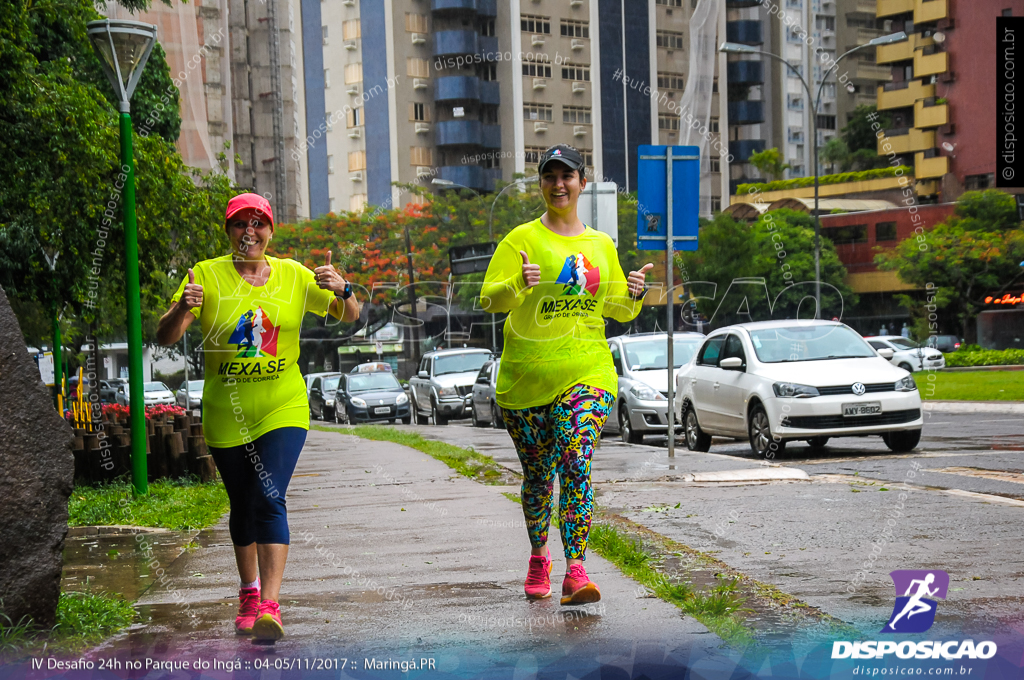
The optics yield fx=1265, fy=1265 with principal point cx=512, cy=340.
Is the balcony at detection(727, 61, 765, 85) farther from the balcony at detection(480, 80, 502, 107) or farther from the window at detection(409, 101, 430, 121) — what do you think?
the window at detection(409, 101, 430, 121)

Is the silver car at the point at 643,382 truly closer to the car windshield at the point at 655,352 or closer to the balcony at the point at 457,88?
the car windshield at the point at 655,352

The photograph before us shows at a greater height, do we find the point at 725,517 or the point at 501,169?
the point at 501,169

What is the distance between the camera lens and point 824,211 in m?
63.8

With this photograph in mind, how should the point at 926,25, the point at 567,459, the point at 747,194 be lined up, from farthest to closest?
the point at 747,194
the point at 926,25
the point at 567,459

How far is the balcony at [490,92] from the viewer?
76.8 metres

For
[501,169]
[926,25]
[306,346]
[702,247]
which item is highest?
[926,25]

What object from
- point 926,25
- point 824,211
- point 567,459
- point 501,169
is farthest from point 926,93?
point 567,459

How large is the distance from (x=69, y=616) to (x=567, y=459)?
83.1 inches

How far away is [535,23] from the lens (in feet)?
253

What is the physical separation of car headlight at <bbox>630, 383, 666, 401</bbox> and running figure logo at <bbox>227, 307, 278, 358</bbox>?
12904mm

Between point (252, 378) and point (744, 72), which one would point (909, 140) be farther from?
point (252, 378)

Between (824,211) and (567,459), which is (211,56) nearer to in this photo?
(824,211)

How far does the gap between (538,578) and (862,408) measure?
8472 millimetres

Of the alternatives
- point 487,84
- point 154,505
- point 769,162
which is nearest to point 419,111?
point 487,84
